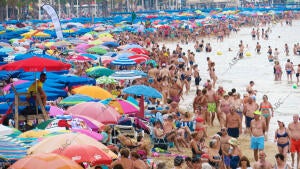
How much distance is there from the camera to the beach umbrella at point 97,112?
12.2 meters

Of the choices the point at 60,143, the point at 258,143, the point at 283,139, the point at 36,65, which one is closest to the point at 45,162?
the point at 60,143

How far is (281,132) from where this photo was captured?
1219 cm

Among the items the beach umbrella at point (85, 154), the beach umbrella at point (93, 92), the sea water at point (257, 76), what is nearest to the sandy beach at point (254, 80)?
the sea water at point (257, 76)

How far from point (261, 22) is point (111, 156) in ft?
253

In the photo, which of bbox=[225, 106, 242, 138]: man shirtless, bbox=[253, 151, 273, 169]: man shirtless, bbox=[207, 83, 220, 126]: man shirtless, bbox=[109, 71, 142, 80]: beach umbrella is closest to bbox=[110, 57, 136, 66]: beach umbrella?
bbox=[109, 71, 142, 80]: beach umbrella

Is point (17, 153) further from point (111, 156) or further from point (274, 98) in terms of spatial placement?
point (274, 98)

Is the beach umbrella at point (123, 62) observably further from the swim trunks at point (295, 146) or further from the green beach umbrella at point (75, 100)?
the swim trunks at point (295, 146)

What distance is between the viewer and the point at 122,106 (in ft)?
44.5

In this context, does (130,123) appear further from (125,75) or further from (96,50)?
(96,50)

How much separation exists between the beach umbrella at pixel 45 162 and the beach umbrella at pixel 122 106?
5854 mm

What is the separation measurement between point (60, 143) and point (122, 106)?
198 inches

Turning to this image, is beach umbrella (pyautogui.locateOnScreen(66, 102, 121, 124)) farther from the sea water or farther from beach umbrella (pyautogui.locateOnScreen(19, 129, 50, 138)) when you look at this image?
the sea water

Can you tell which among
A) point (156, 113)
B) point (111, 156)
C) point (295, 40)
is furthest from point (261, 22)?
point (111, 156)

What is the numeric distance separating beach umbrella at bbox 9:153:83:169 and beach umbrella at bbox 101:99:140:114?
5.85 m
